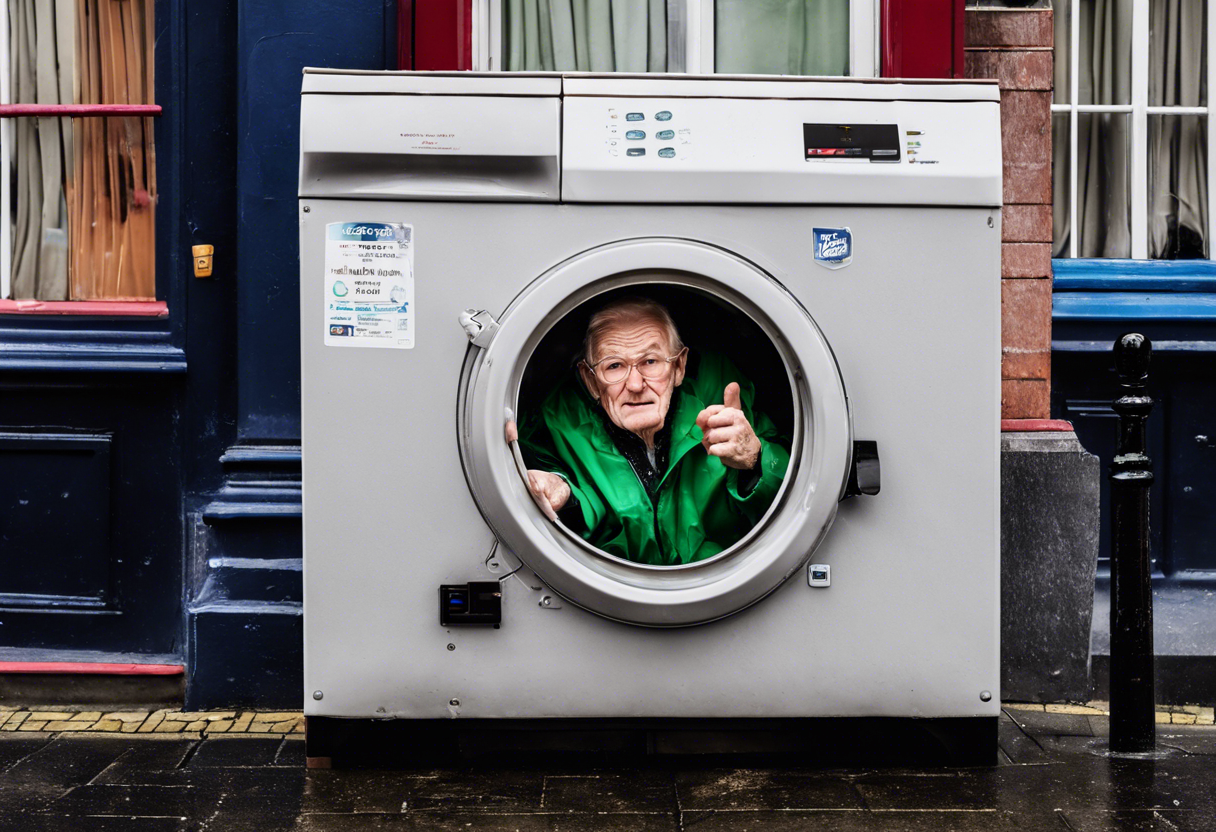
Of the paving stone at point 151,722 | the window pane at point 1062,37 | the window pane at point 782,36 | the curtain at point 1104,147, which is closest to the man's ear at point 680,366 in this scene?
the window pane at point 782,36

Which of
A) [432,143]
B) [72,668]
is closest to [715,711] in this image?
[432,143]

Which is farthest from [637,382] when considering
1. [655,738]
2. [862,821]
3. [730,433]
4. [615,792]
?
[862,821]

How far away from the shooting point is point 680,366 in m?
2.94

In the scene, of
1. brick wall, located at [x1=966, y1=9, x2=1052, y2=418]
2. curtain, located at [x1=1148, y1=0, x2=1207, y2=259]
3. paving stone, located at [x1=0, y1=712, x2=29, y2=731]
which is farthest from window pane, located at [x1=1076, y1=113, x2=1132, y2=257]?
paving stone, located at [x1=0, y1=712, x2=29, y2=731]

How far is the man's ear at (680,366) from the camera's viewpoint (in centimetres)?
293

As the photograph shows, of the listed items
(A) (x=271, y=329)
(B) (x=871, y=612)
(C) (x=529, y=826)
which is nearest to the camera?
(C) (x=529, y=826)

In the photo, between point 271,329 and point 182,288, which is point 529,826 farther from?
point 182,288

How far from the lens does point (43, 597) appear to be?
3.76 meters

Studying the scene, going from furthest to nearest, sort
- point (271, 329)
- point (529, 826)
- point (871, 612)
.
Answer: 1. point (271, 329)
2. point (871, 612)
3. point (529, 826)

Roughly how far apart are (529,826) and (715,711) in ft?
1.69

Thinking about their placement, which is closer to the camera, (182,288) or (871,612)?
(871,612)

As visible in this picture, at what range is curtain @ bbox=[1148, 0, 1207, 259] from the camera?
13.7 feet

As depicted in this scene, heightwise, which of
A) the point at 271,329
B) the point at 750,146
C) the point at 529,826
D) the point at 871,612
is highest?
the point at 750,146

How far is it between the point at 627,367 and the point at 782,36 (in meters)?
1.35
